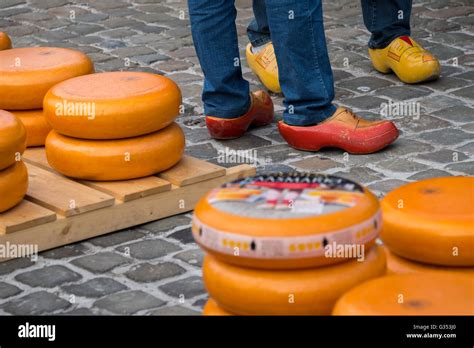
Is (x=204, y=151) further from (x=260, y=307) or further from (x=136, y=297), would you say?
(x=260, y=307)

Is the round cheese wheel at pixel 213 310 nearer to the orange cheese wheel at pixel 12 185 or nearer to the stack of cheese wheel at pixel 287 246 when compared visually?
the stack of cheese wheel at pixel 287 246

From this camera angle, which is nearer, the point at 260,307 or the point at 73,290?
the point at 260,307

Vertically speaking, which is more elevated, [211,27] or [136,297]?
[211,27]

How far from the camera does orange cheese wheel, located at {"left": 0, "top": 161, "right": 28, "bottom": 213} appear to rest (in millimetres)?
3480

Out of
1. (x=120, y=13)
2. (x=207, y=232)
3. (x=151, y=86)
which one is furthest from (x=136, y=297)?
(x=120, y=13)

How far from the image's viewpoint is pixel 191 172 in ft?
12.7

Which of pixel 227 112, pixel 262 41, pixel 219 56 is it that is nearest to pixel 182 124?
pixel 227 112

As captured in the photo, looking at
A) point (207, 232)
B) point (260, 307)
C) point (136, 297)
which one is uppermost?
point (207, 232)

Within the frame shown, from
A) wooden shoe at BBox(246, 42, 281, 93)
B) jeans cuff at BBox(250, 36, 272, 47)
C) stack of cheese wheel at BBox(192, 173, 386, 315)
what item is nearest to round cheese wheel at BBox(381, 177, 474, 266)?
stack of cheese wheel at BBox(192, 173, 386, 315)

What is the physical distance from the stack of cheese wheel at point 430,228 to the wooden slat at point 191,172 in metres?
1.02

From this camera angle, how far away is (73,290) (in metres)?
3.24

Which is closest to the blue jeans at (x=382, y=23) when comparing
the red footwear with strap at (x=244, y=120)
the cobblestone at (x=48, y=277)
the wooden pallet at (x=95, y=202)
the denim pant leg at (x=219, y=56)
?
the red footwear with strap at (x=244, y=120)

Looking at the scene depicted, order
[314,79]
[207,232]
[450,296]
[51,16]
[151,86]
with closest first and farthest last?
[450,296]
[207,232]
[151,86]
[314,79]
[51,16]

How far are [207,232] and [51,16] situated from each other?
168 inches
